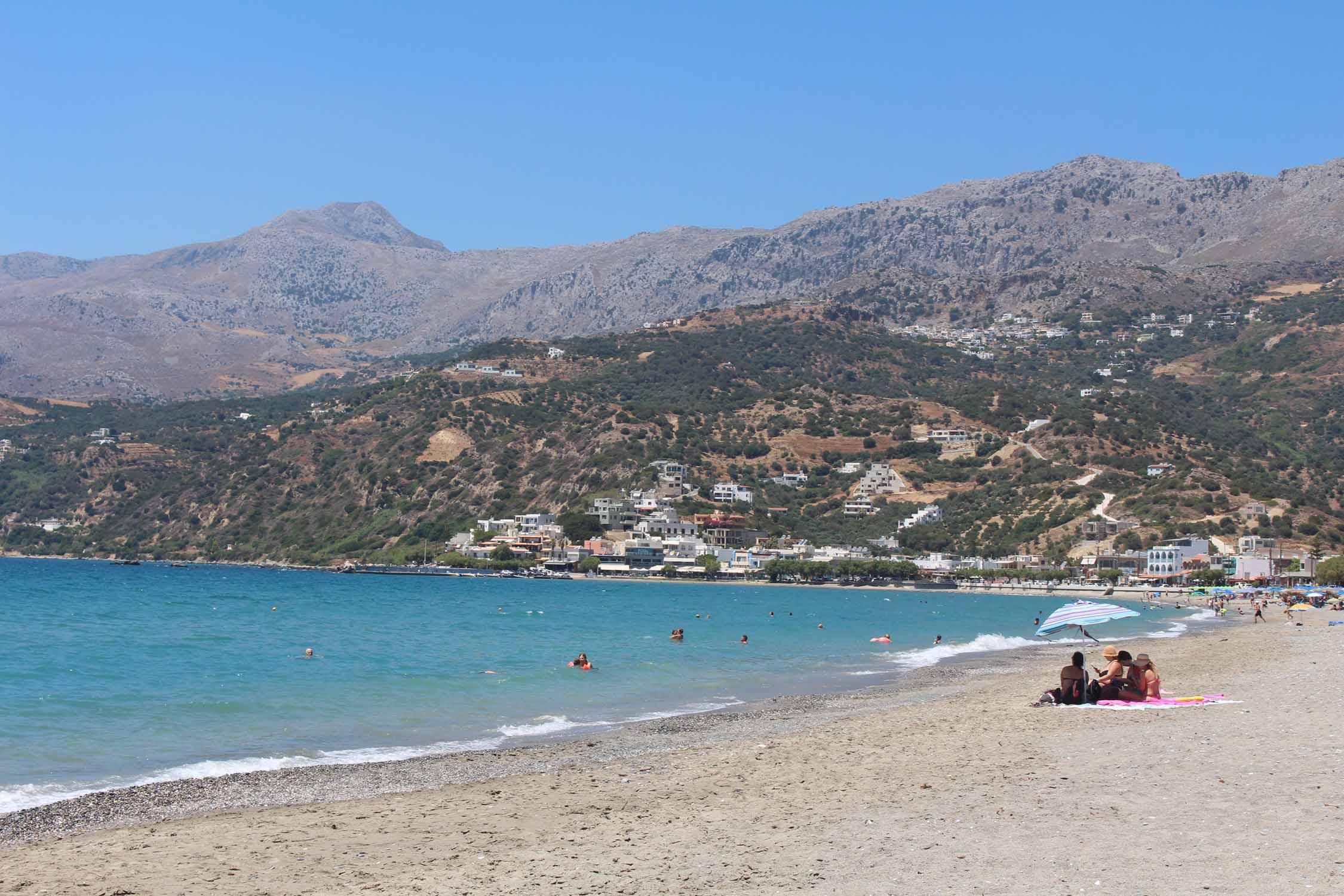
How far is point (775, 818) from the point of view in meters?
12.7

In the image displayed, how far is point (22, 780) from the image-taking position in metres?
16.2

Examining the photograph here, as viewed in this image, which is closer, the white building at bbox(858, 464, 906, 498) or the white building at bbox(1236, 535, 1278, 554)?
the white building at bbox(1236, 535, 1278, 554)

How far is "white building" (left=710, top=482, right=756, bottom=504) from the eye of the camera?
488ft

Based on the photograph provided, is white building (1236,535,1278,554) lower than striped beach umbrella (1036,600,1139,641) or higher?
higher

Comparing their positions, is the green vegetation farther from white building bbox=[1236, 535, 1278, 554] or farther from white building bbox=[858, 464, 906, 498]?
white building bbox=[1236, 535, 1278, 554]

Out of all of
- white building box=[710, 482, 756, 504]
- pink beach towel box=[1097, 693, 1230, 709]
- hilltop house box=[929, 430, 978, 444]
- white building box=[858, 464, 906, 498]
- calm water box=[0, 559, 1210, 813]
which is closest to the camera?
calm water box=[0, 559, 1210, 813]

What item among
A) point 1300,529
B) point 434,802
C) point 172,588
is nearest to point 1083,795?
point 434,802

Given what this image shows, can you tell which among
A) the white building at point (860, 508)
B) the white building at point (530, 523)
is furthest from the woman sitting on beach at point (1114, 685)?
the white building at point (860, 508)

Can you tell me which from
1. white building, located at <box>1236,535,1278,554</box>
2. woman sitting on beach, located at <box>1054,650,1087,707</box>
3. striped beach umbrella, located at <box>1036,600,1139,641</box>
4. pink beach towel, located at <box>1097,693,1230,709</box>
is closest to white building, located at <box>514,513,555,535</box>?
white building, located at <box>1236,535,1278,554</box>

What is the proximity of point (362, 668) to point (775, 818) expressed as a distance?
2280 cm

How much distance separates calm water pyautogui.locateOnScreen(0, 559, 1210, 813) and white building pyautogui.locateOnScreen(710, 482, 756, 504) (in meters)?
66.9

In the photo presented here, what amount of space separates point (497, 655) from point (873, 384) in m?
158

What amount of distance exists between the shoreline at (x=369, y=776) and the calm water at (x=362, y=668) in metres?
0.72

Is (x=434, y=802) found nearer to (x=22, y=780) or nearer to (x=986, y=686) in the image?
(x=22, y=780)
